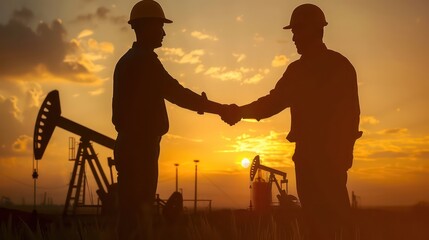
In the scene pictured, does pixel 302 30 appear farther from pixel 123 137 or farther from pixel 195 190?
pixel 195 190

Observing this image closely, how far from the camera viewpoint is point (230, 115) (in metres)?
13.1

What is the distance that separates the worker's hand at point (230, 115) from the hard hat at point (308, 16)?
367 cm

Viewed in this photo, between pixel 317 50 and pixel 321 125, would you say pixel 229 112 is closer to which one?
pixel 317 50

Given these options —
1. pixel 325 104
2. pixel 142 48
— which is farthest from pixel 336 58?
pixel 142 48

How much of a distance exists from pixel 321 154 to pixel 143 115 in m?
2.92

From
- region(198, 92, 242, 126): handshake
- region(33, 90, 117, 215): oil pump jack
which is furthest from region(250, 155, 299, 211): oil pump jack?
region(198, 92, 242, 126): handshake

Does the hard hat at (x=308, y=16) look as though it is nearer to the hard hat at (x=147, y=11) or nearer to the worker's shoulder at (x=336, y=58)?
the worker's shoulder at (x=336, y=58)

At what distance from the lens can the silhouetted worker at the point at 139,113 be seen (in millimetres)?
9227

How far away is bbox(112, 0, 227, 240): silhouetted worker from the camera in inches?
363

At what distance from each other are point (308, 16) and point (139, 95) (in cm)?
309

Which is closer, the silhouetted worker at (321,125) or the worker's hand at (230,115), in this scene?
the silhouetted worker at (321,125)

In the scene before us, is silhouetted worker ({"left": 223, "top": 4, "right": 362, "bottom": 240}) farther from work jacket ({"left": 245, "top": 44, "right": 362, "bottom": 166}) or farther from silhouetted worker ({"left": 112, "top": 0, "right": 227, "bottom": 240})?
silhouetted worker ({"left": 112, "top": 0, "right": 227, "bottom": 240})

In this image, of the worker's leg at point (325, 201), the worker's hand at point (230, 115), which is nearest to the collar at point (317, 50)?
the worker's leg at point (325, 201)

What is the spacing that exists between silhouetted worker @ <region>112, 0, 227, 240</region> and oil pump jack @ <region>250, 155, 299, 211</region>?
35.1 metres
